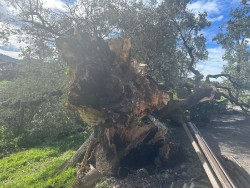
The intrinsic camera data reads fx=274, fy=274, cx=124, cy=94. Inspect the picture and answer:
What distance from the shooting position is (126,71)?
722 cm

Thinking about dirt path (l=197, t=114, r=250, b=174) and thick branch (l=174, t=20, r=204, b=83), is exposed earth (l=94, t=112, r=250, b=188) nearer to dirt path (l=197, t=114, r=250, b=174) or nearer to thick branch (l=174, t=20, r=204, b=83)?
dirt path (l=197, t=114, r=250, b=174)

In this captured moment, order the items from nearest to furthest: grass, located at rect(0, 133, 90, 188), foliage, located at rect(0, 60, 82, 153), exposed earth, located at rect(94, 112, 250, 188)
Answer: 1. exposed earth, located at rect(94, 112, 250, 188)
2. grass, located at rect(0, 133, 90, 188)
3. foliage, located at rect(0, 60, 82, 153)

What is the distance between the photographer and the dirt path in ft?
32.8

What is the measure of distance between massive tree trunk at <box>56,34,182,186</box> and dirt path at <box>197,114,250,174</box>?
313cm

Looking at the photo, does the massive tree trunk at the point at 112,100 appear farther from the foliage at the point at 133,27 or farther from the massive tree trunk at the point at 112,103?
the foliage at the point at 133,27

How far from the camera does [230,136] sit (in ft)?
41.0

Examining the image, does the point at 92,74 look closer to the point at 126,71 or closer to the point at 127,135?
the point at 126,71

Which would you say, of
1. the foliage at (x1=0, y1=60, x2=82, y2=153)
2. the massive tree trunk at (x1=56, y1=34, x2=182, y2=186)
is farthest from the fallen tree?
the foliage at (x1=0, y1=60, x2=82, y2=153)

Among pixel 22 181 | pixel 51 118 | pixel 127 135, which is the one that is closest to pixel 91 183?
pixel 127 135

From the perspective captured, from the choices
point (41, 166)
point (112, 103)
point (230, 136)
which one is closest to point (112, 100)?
point (112, 103)

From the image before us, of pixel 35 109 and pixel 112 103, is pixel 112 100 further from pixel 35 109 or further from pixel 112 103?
pixel 35 109

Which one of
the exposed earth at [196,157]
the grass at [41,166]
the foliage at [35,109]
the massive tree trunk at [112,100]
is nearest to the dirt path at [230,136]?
the exposed earth at [196,157]

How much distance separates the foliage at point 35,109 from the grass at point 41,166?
864 millimetres

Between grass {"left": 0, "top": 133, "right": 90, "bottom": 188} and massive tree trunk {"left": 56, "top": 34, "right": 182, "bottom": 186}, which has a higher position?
massive tree trunk {"left": 56, "top": 34, "right": 182, "bottom": 186}
